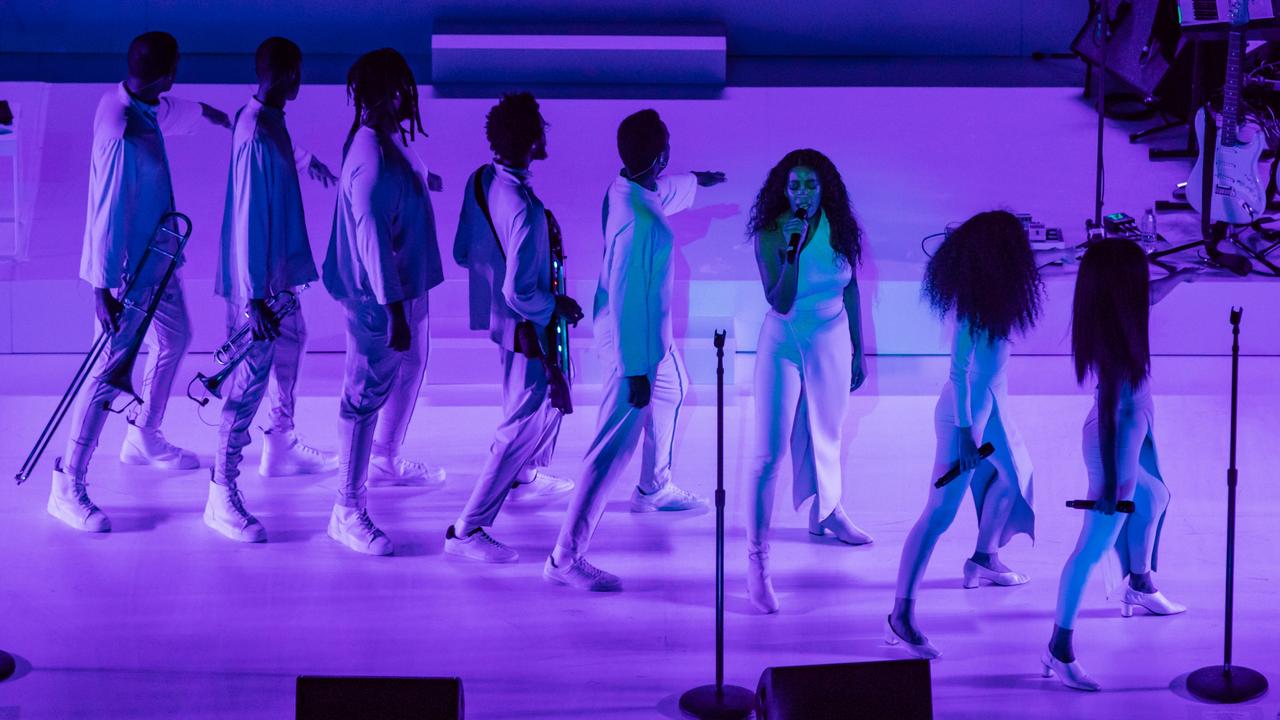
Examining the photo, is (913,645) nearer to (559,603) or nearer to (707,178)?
(559,603)

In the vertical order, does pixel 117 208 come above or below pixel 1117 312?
above

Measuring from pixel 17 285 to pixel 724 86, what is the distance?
389 cm

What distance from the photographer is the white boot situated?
222 inches

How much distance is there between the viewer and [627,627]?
4484 millimetres

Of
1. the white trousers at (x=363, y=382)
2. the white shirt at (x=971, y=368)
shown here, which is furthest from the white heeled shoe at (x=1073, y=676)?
the white trousers at (x=363, y=382)

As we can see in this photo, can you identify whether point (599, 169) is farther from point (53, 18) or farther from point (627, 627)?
point (627, 627)

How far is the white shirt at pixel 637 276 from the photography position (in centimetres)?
453

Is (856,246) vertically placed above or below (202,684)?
above

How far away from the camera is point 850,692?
11.1ft

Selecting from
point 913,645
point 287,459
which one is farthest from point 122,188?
point 913,645

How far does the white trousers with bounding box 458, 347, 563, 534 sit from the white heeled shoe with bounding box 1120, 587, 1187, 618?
5.65 feet

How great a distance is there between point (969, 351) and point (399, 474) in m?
2.27

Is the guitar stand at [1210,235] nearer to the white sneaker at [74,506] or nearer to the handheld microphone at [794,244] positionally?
the handheld microphone at [794,244]

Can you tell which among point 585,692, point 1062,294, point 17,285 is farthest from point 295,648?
point 1062,294
